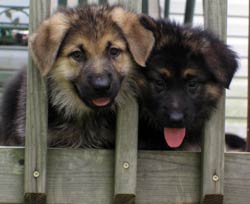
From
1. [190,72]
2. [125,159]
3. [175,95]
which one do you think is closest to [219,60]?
[190,72]

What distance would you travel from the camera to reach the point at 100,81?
3.77 meters

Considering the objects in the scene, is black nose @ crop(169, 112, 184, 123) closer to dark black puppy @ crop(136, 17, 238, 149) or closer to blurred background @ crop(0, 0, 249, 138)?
dark black puppy @ crop(136, 17, 238, 149)

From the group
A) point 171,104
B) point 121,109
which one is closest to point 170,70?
point 171,104

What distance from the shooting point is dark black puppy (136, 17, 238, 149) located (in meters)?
4.02

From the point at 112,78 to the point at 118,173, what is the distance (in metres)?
0.56

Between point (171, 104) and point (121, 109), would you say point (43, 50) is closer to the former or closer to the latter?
point (121, 109)

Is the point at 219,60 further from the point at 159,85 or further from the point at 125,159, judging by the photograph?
the point at 125,159

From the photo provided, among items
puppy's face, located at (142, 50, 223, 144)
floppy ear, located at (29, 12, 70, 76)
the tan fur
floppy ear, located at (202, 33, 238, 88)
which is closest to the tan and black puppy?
floppy ear, located at (29, 12, 70, 76)

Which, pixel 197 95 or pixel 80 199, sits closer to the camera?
pixel 80 199

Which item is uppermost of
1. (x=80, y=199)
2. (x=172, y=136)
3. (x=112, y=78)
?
(x=112, y=78)

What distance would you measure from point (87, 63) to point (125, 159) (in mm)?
643

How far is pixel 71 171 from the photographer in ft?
12.2

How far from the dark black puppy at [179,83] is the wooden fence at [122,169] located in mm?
237

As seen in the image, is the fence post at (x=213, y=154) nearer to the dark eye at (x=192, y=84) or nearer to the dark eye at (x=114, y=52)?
the dark eye at (x=192, y=84)
